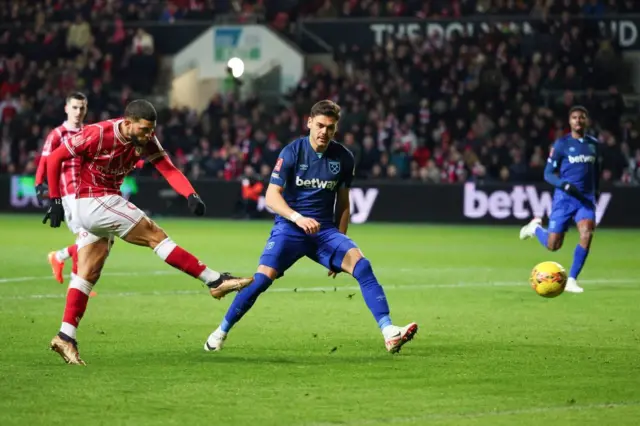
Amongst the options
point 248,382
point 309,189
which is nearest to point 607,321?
point 309,189

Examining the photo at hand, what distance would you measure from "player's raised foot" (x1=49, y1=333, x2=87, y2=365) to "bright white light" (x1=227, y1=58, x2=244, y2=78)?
80.2 feet

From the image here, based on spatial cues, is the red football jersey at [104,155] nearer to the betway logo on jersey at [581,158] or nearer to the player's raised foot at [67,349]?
the player's raised foot at [67,349]

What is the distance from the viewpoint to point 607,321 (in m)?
12.0

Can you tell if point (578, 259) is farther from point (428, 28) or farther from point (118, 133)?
point (428, 28)

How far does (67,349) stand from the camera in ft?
29.9

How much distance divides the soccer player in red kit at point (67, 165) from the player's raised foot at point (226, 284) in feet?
9.63

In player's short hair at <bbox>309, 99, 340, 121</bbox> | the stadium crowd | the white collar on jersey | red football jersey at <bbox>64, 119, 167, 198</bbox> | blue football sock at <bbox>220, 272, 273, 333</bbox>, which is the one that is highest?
player's short hair at <bbox>309, 99, 340, 121</bbox>

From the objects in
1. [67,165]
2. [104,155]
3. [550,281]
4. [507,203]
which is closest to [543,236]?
[550,281]

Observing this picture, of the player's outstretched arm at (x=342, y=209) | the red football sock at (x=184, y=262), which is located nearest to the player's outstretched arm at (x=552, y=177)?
the player's outstretched arm at (x=342, y=209)

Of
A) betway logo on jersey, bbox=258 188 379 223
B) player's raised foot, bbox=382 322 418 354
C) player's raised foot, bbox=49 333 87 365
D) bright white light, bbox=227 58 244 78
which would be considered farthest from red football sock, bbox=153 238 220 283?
bright white light, bbox=227 58 244 78

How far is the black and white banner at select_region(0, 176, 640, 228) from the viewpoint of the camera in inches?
1053

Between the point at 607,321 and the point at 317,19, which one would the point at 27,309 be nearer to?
the point at 607,321

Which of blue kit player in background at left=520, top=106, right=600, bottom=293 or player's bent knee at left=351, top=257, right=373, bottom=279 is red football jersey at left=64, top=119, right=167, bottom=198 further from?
blue kit player in background at left=520, top=106, right=600, bottom=293

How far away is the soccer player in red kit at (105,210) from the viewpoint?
9.26 metres
